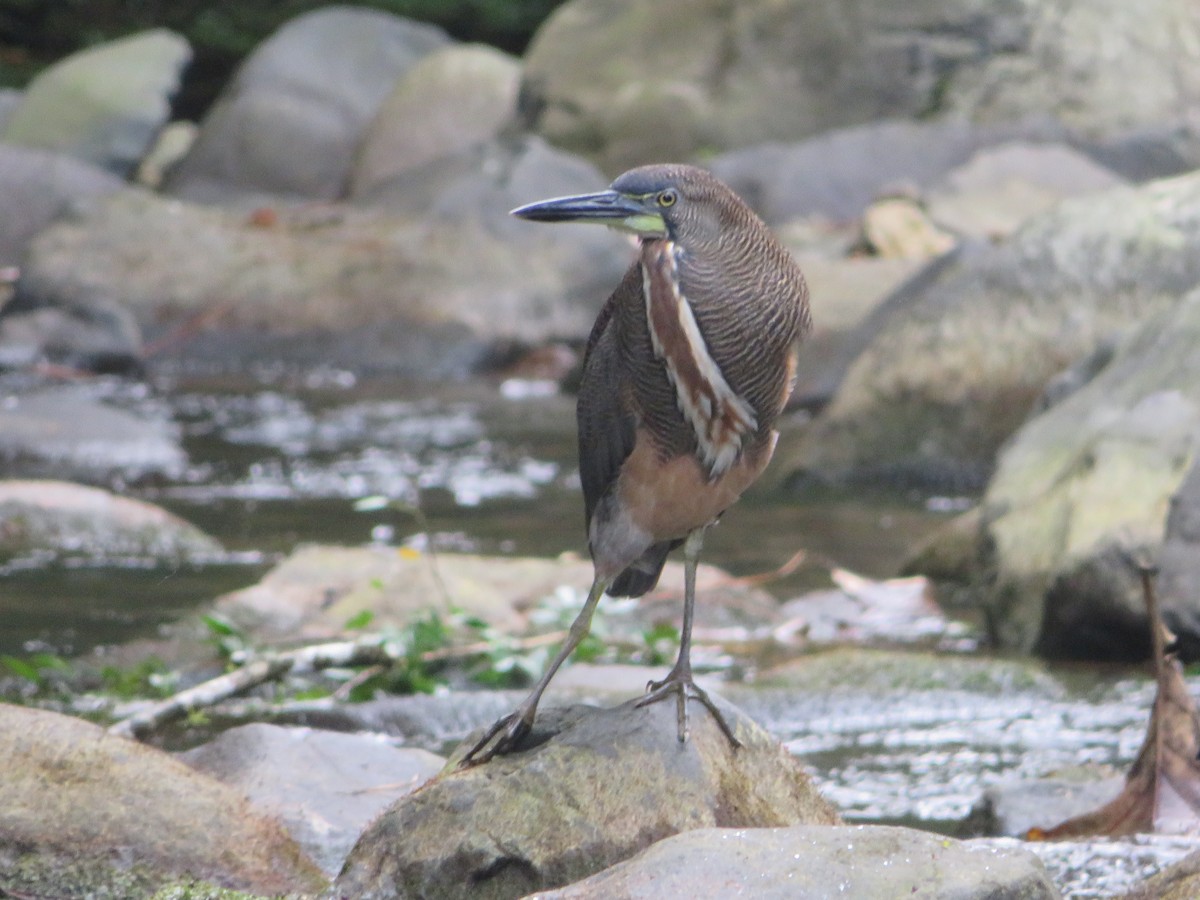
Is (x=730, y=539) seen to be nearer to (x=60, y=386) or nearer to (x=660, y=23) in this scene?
(x=60, y=386)

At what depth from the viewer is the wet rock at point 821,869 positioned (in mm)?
3082

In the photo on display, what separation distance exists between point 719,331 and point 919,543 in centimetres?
465

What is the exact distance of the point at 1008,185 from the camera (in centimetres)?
1534

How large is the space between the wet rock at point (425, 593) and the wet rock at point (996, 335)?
239cm

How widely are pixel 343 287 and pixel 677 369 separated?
11.4 metres

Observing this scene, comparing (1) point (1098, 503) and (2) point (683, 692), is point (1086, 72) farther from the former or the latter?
(2) point (683, 692)

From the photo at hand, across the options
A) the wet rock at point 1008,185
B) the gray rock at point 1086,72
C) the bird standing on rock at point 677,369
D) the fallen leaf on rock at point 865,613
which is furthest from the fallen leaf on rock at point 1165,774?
the gray rock at point 1086,72

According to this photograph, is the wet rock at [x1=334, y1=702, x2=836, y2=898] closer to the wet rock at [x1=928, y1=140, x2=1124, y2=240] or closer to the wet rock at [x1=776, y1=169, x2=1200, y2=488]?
the wet rock at [x1=776, y1=169, x2=1200, y2=488]

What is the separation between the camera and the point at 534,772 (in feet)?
12.0

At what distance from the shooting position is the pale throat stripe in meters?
3.42

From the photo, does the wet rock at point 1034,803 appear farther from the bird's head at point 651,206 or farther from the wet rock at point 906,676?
the bird's head at point 651,206

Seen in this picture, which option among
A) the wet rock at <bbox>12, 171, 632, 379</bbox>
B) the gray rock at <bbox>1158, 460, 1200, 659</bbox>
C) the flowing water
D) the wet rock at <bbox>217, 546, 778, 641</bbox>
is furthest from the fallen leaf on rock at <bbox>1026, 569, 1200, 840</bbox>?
the wet rock at <bbox>12, 171, 632, 379</bbox>

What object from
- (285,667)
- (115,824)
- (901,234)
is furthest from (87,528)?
(901,234)

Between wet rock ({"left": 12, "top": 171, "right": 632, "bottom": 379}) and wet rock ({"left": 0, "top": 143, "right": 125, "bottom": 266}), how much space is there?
4.96 feet
